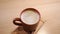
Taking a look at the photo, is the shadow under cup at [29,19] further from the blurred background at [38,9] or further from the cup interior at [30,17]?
the blurred background at [38,9]

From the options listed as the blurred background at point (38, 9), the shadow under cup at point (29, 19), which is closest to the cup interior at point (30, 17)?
the shadow under cup at point (29, 19)

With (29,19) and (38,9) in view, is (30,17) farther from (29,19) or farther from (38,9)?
(38,9)

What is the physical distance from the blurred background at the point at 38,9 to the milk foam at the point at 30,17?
14cm

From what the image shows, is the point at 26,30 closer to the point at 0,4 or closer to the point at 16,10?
the point at 16,10

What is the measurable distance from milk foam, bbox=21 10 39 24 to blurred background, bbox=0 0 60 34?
140mm

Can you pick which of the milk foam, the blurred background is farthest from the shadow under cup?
the blurred background

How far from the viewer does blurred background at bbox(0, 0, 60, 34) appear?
3.61ft

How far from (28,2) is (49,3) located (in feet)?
0.51

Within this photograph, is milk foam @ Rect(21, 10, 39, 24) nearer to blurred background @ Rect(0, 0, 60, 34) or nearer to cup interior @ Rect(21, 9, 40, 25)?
cup interior @ Rect(21, 9, 40, 25)

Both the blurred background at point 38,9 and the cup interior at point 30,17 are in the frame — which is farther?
Result: the blurred background at point 38,9

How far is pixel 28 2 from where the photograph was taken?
1.22 m

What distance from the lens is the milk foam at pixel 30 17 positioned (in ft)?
3.20

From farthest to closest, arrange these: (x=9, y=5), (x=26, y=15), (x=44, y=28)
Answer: (x=9, y=5), (x=44, y=28), (x=26, y=15)

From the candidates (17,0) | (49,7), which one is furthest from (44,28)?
(17,0)
